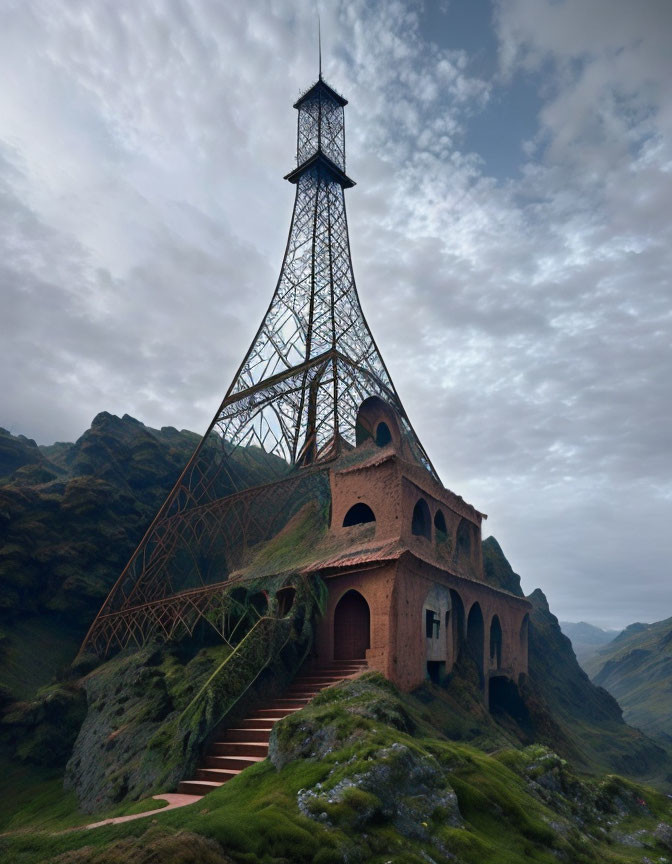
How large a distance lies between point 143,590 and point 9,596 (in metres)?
5.96

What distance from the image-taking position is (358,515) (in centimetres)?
2423

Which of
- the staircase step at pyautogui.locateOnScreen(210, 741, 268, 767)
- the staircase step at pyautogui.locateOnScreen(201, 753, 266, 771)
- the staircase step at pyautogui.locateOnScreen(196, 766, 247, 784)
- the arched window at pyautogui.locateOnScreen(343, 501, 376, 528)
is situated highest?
the arched window at pyautogui.locateOnScreen(343, 501, 376, 528)

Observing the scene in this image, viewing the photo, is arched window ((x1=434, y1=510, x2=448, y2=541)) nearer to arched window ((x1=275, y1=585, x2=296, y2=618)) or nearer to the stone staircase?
arched window ((x1=275, y1=585, x2=296, y2=618))

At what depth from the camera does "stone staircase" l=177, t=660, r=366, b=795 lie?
1408cm

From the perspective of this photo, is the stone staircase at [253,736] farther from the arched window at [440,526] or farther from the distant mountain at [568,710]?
the distant mountain at [568,710]

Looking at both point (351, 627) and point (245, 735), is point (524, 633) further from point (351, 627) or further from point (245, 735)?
point (245, 735)

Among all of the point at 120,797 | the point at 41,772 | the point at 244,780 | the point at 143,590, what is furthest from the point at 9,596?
the point at 244,780

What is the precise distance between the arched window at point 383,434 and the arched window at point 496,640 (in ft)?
29.0

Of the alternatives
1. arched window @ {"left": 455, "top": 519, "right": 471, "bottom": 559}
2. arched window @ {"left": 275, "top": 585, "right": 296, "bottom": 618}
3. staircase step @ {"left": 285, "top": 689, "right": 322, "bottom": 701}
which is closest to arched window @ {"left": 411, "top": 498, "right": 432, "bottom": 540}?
arched window @ {"left": 455, "top": 519, "right": 471, "bottom": 559}

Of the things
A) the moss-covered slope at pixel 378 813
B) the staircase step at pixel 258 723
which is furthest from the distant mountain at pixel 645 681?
the staircase step at pixel 258 723

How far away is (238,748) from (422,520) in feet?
38.9

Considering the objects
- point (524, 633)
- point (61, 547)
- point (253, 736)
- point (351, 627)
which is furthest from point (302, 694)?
point (61, 547)

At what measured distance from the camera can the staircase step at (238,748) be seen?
14.6m

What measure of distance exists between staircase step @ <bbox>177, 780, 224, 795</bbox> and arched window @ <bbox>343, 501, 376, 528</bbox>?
10944 millimetres
